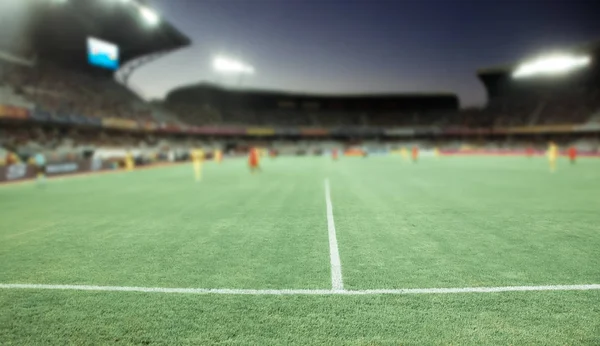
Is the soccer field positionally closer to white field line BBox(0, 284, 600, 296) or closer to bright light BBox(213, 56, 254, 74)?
white field line BBox(0, 284, 600, 296)

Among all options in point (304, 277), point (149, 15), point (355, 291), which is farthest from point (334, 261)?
point (149, 15)

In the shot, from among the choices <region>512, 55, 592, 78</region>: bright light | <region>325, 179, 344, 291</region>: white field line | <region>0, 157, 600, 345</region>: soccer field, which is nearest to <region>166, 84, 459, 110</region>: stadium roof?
<region>512, 55, 592, 78</region>: bright light

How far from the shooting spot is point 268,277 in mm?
3912

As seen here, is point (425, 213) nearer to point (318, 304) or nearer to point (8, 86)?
point (318, 304)

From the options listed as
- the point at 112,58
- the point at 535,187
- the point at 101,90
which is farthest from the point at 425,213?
the point at 101,90

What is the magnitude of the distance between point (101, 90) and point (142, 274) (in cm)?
4729

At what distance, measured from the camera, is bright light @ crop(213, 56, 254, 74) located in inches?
1886

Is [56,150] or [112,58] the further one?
[112,58]

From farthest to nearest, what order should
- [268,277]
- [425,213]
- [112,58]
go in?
1. [112,58]
2. [425,213]
3. [268,277]

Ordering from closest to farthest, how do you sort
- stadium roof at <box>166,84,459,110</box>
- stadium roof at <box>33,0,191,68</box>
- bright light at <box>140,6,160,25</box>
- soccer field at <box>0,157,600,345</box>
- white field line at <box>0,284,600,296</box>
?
soccer field at <box>0,157,600,345</box>
white field line at <box>0,284,600,296</box>
stadium roof at <box>33,0,191,68</box>
bright light at <box>140,6,160,25</box>
stadium roof at <box>166,84,459,110</box>

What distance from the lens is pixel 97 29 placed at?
119 ft

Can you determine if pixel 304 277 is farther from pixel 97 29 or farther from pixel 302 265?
pixel 97 29

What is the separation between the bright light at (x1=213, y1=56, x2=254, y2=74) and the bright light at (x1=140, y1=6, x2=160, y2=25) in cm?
1327

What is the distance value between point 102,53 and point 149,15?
28.3 feet
